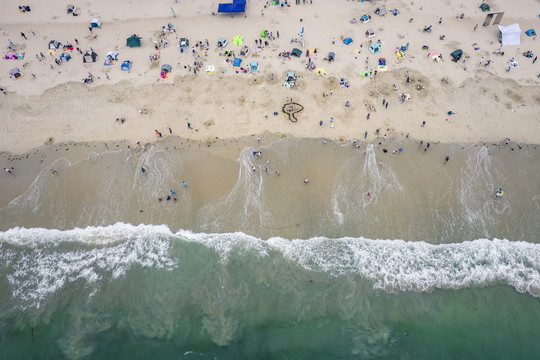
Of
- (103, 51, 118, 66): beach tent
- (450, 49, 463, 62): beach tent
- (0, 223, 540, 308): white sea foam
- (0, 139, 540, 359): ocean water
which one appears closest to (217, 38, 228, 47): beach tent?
(103, 51, 118, 66): beach tent

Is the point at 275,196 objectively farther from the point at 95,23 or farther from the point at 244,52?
the point at 95,23

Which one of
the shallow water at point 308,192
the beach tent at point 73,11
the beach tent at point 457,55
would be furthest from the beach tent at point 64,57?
the beach tent at point 457,55

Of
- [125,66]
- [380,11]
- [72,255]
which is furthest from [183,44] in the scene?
[72,255]

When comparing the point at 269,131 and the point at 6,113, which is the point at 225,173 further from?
the point at 6,113

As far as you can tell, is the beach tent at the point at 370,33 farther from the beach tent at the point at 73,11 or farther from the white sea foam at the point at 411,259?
the beach tent at the point at 73,11

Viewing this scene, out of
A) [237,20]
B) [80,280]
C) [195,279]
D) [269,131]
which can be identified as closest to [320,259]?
[195,279]
